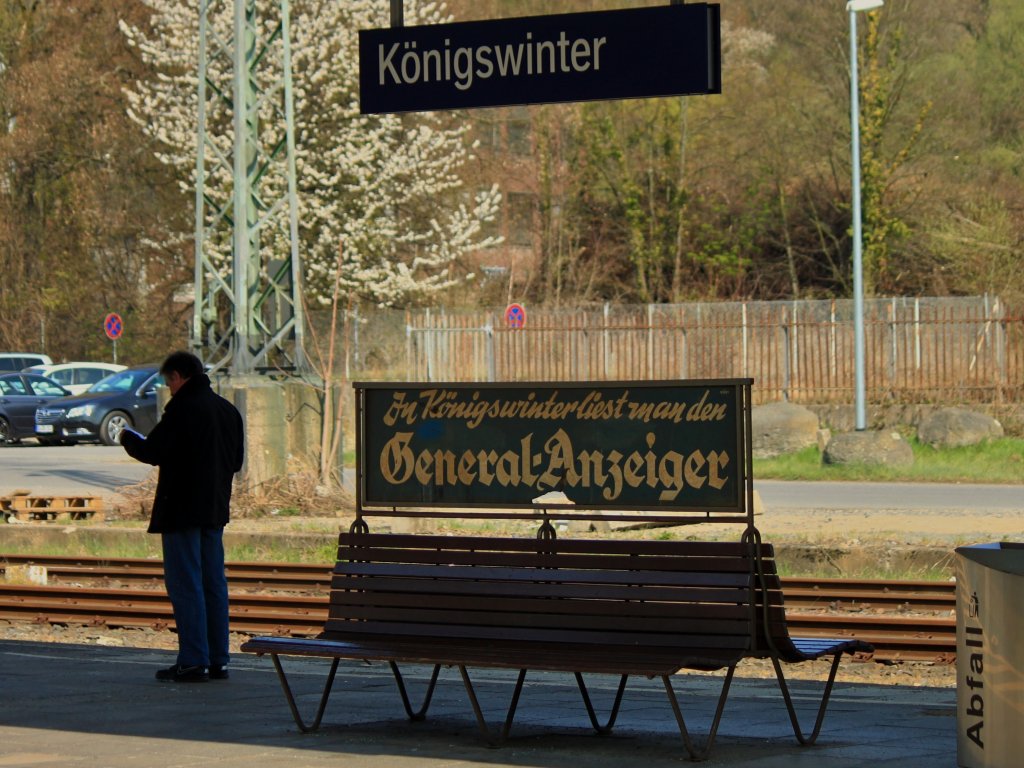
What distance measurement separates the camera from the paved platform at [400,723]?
674cm

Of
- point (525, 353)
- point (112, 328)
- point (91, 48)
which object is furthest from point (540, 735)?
point (91, 48)

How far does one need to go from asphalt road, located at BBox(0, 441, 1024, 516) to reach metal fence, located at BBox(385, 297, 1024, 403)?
27.9 feet

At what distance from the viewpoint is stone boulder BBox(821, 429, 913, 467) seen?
90.2ft

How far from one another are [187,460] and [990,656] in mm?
4680

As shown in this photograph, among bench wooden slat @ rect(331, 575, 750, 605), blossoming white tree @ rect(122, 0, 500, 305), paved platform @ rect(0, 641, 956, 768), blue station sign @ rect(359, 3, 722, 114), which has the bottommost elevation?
paved platform @ rect(0, 641, 956, 768)

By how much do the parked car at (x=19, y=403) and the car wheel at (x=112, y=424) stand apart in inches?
75.2

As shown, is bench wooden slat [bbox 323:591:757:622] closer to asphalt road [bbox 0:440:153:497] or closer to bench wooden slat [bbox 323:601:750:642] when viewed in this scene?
bench wooden slat [bbox 323:601:750:642]

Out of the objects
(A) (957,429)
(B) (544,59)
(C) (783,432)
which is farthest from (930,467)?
(B) (544,59)

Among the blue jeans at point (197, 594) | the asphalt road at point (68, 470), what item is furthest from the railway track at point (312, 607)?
the asphalt road at point (68, 470)

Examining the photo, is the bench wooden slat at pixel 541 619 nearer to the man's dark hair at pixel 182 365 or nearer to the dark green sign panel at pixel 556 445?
the dark green sign panel at pixel 556 445

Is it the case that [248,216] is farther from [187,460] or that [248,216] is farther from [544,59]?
[544,59]

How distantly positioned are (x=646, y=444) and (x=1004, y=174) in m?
44.5

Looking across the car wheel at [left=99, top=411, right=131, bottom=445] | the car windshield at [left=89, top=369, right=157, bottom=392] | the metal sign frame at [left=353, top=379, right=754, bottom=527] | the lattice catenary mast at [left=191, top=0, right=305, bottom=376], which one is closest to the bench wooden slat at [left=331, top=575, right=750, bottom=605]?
the metal sign frame at [left=353, top=379, right=754, bottom=527]

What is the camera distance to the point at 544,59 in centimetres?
800
